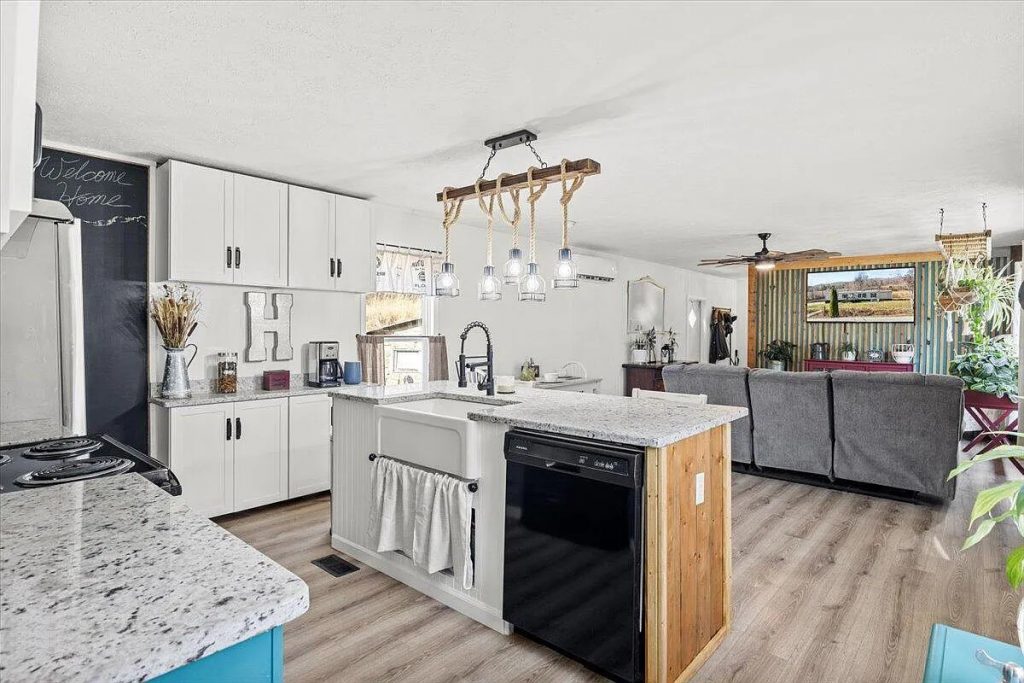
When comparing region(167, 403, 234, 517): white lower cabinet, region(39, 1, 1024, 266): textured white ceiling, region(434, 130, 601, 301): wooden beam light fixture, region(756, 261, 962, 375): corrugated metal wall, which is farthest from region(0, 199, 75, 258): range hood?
region(756, 261, 962, 375): corrugated metal wall

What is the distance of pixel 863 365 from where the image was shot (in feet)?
27.7

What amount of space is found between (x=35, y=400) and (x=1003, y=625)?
4293 millimetres

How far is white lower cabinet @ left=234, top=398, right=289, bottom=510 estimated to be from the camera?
3.85 m

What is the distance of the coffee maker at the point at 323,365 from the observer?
4.49 meters

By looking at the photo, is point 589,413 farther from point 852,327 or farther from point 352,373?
point 852,327

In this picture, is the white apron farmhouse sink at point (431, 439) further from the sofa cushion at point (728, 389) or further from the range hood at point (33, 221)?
the sofa cushion at point (728, 389)

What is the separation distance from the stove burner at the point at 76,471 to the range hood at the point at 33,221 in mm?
1200

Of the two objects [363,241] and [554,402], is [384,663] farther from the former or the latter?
[363,241]

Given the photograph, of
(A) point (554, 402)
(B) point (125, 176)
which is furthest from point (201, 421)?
(A) point (554, 402)

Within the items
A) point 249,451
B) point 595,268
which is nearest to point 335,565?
point 249,451

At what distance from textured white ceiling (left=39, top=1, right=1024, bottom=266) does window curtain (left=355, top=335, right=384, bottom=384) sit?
1.29 m

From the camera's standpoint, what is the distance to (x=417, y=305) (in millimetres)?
5375

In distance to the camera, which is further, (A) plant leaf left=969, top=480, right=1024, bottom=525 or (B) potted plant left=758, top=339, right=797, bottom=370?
(B) potted plant left=758, top=339, right=797, bottom=370

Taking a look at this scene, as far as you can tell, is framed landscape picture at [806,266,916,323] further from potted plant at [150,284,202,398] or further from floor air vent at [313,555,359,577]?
potted plant at [150,284,202,398]
